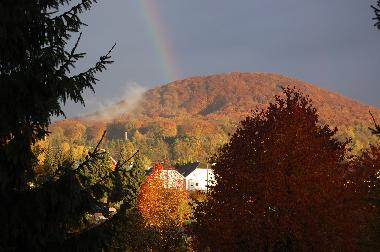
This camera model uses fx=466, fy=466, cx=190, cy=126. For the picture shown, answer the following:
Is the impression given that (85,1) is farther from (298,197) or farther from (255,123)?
(255,123)

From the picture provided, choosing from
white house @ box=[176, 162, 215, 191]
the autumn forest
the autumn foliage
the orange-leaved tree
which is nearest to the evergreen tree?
the autumn forest

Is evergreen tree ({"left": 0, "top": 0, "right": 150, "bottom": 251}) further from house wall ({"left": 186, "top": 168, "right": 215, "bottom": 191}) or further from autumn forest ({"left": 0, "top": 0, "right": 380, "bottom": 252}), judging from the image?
house wall ({"left": 186, "top": 168, "right": 215, "bottom": 191})

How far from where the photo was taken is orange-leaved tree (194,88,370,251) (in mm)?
16172

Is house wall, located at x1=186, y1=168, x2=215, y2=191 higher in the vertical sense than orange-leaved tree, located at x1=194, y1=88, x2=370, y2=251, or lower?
higher

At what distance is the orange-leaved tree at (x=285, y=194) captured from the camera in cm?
1617

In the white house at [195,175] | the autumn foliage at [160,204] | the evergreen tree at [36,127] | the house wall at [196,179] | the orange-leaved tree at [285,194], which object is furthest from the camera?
the house wall at [196,179]

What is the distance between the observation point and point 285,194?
54.6 ft

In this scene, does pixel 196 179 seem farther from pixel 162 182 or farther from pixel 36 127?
pixel 36 127

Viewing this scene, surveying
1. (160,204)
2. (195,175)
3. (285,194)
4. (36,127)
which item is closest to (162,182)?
(160,204)

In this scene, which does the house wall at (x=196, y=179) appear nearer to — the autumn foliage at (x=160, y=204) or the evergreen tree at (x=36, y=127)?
the autumn foliage at (x=160, y=204)

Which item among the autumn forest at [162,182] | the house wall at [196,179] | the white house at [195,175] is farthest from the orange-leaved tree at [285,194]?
the house wall at [196,179]

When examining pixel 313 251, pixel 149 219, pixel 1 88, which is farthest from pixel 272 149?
pixel 149 219

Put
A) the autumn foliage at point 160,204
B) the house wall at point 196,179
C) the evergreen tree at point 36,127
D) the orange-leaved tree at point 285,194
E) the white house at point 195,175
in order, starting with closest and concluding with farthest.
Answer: the evergreen tree at point 36,127 < the orange-leaved tree at point 285,194 < the autumn foliage at point 160,204 < the white house at point 195,175 < the house wall at point 196,179

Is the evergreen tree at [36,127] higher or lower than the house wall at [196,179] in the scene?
lower
